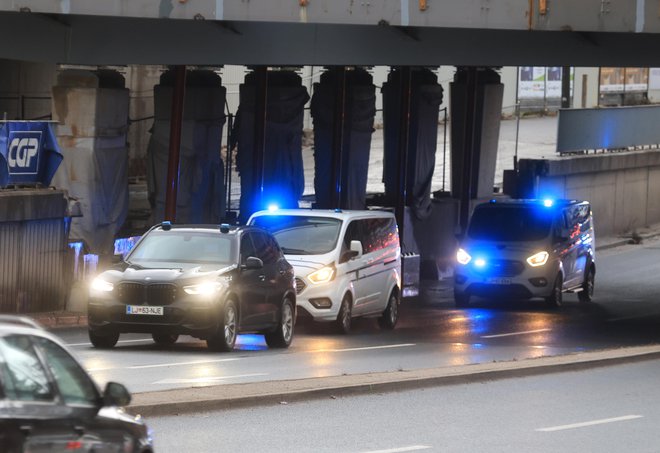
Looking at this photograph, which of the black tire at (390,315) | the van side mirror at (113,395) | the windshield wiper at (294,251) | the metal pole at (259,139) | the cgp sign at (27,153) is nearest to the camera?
the van side mirror at (113,395)

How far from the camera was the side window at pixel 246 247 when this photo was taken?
2036 cm

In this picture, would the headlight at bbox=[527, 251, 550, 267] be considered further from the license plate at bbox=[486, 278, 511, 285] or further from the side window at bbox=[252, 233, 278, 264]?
the side window at bbox=[252, 233, 278, 264]

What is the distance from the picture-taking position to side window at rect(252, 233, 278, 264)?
20922mm

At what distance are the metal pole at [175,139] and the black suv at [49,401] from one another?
24.1 m

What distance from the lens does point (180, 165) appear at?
33.7 m

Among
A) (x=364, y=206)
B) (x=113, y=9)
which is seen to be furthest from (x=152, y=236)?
(x=364, y=206)

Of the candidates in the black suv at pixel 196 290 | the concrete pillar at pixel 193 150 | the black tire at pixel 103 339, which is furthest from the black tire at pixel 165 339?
the concrete pillar at pixel 193 150

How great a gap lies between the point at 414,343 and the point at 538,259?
7.94m

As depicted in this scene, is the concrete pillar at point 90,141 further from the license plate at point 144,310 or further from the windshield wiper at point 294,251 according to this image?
the license plate at point 144,310

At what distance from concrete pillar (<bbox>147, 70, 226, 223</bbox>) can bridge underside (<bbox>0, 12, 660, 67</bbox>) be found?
4875 mm

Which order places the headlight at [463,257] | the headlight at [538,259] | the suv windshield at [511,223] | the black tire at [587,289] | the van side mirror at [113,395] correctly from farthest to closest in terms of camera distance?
the black tire at [587,289] → the suv windshield at [511,223] → the headlight at [463,257] → the headlight at [538,259] → the van side mirror at [113,395]

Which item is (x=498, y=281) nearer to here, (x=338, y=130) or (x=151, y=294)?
(x=338, y=130)

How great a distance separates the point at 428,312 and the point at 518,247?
2.32 metres

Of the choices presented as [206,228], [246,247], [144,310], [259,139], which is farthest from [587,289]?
[144,310]
